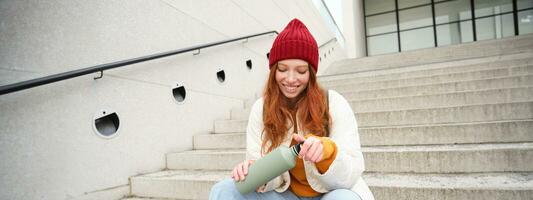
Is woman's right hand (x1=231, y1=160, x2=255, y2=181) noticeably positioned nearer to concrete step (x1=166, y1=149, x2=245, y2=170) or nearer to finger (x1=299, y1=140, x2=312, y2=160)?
finger (x1=299, y1=140, x2=312, y2=160)

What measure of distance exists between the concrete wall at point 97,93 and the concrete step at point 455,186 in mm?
1592

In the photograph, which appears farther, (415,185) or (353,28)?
(353,28)

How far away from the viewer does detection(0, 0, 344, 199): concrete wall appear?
1521 millimetres

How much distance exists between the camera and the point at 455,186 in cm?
146

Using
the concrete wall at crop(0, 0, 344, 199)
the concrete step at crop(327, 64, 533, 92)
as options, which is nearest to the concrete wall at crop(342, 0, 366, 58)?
the concrete step at crop(327, 64, 533, 92)

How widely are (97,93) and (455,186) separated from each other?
2.09 m

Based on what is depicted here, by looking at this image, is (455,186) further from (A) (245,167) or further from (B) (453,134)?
(A) (245,167)

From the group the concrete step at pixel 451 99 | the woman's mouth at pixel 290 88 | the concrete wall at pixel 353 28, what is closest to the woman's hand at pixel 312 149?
the woman's mouth at pixel 290 88

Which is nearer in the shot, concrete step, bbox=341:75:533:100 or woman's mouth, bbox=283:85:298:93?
woman's mouth, bbox=283:85:298:93

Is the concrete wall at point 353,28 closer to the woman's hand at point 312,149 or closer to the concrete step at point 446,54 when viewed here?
the concrete step at point 446,54

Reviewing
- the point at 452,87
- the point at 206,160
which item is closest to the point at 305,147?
the point at 206,160

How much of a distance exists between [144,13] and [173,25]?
1.02ft

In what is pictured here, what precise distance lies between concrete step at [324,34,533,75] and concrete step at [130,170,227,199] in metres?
4.10

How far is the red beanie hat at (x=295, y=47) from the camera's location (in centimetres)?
112
